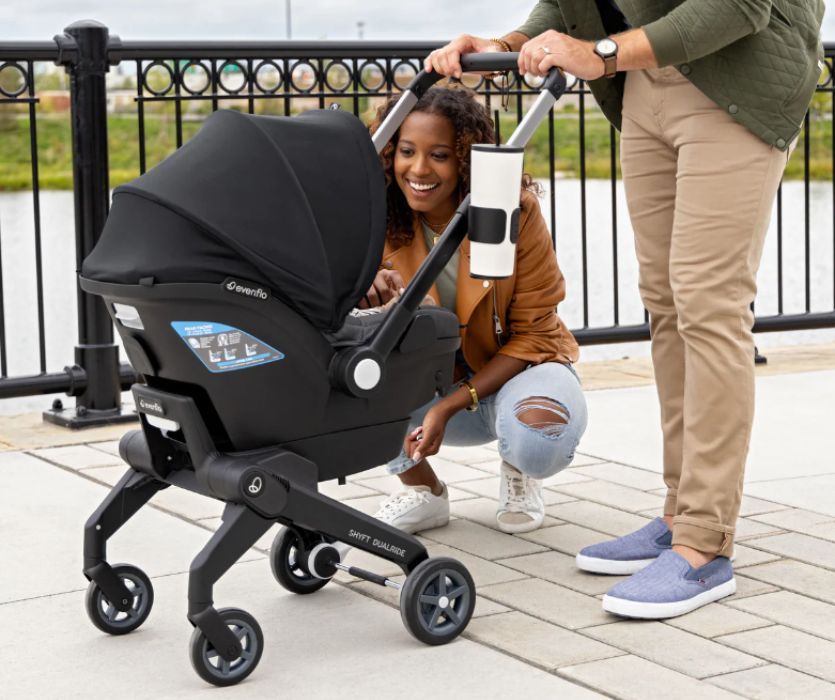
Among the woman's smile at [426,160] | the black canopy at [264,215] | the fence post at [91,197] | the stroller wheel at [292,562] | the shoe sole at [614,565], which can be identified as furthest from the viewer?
the fence post at [91,197]

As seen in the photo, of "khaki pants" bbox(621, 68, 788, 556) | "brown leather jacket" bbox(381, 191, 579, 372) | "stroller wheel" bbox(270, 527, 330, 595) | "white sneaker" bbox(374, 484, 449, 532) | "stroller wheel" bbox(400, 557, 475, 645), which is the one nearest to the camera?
"stroller wheel" bbox(400, 557, 475, 645)

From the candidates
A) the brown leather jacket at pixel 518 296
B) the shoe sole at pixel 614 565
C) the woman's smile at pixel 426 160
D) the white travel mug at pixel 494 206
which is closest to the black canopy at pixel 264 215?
the white travel mug at pixel 494 206

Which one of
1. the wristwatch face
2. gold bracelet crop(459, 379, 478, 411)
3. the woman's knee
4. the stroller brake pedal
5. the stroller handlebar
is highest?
the wristwatch face

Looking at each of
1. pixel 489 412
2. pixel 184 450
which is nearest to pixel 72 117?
pixel 489 412

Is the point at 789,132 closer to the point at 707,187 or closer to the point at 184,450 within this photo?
the point at 707,187

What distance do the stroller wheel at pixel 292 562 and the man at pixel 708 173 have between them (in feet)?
2.32

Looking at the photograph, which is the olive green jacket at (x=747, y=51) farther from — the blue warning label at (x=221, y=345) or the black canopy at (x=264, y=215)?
the blue warning label at (x=221, y=345)

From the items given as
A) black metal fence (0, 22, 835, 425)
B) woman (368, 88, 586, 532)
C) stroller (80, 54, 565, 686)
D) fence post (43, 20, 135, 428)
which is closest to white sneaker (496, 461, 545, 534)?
woman (368, 88, 586, 532)

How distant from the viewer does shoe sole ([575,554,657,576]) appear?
139 inches

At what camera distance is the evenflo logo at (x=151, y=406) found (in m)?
2.90

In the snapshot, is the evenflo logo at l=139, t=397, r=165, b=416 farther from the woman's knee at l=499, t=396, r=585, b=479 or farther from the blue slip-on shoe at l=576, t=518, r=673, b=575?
the blue slip-on shoe at l=576, t=518, r=673, b=575

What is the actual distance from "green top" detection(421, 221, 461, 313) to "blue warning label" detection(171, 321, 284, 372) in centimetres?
109

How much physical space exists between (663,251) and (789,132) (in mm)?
427

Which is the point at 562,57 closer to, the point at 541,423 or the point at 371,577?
the point at 541,423
